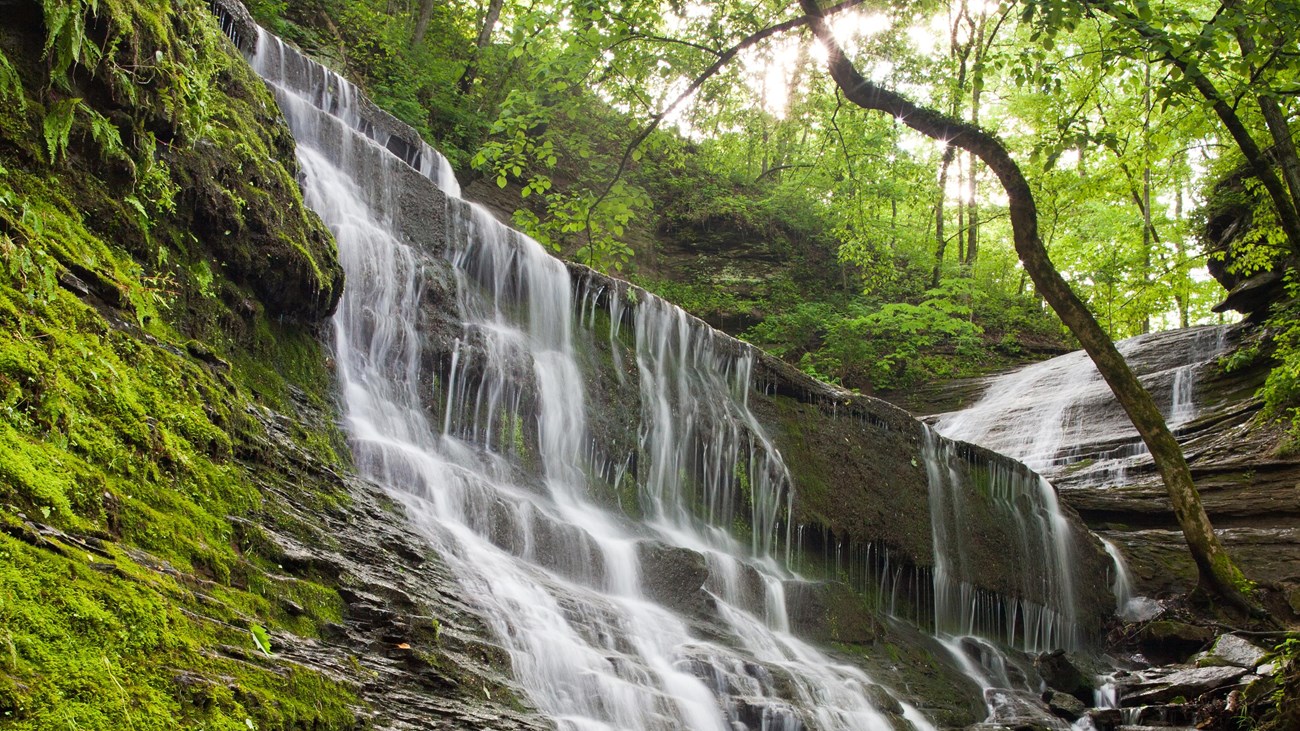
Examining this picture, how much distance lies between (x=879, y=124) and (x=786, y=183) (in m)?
9.91

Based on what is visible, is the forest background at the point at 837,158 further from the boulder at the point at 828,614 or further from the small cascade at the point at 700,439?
the boulder at the point at 828,614

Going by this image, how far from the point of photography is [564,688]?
5.61 m

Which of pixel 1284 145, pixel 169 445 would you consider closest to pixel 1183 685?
pixel 1284 145

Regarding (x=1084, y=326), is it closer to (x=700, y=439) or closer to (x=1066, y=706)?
(x=1066, y=706)

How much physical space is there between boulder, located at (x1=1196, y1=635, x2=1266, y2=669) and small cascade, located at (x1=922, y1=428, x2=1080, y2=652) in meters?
3.18

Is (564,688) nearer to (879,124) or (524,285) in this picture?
(524,285)

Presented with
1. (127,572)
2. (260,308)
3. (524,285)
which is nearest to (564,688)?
(127,572)

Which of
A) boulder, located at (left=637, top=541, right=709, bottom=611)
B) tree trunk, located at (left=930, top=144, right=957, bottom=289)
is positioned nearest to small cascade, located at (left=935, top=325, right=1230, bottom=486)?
tree trunk, located at (left=930, top=144, right=957, bottom=289)

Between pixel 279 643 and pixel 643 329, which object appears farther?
pixel 643 329

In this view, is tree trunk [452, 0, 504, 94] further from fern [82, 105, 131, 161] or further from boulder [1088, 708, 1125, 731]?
boulder [1088, 708, 1125, 731]

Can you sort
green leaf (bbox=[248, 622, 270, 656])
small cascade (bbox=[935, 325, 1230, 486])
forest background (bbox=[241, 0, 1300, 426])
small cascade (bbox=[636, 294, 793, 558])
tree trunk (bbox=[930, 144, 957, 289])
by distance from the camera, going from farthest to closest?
tree trunk (bbox=[930, 144, 957, 289]) < small cascade (bbox=[935, 325, 1230, 486]) < small cascade (bbox=[636, 294, 793, 558]) < forest background (bbox=[241, 0, 1300, 426]) < green leaf (bbox=[248, 622, 270, 656])

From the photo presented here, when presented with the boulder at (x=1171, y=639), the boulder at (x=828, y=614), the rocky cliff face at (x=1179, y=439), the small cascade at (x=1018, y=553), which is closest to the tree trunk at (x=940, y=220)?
the rocky cliff face at (x=1179, y=439)

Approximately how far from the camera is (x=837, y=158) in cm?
1105

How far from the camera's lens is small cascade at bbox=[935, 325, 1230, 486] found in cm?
1681
